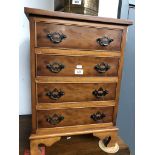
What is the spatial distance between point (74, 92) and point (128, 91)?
756 millimetres

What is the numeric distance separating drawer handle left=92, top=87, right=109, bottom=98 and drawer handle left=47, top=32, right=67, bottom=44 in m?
0.35

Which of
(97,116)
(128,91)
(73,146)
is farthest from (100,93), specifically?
(128,91)

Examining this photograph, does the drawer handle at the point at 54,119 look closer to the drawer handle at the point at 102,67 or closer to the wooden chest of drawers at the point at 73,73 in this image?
the wooden chest of drawers at the point at 73,73

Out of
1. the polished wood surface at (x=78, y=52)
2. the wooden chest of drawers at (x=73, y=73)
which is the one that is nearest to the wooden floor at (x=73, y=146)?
the wooden chest of drawers at (x=73, y=73)

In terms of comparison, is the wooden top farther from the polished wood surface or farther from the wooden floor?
the wooden floor

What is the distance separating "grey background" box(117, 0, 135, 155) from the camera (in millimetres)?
1410

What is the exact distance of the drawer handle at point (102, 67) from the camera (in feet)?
3.13

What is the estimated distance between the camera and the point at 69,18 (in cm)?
83

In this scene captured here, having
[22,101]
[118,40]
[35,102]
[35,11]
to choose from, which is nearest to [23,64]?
[22,101]

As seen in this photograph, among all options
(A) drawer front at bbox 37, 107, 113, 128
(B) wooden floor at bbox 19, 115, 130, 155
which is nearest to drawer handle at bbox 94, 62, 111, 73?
(A) drawer front at bbox 37, 107, 113, 128
